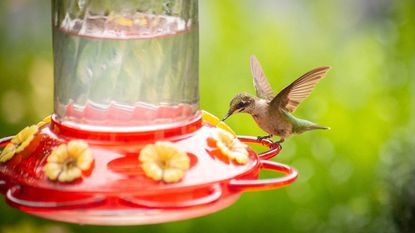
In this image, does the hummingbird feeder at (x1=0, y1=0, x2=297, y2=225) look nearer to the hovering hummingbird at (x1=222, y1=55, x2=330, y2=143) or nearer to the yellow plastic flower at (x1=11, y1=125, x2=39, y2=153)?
the yellow plastic flower at (x1=11, y1=125, x2=39, y2=153)

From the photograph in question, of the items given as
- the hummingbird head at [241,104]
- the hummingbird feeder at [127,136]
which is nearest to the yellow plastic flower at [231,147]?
the hummingbird feeder at [127,136]

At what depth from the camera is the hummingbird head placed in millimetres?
3385

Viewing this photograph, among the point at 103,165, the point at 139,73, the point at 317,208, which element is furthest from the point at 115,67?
the point at 317,208

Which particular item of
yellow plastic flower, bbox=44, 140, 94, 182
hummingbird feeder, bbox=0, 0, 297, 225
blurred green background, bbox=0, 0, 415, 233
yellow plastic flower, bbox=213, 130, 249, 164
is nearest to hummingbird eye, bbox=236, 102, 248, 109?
hummingbird feeder, bbox=0, 0, 297, 225

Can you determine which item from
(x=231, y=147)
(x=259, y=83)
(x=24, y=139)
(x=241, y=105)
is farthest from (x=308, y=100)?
(x=24, y=139)

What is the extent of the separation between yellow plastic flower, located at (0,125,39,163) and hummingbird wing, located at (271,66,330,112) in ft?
3.15

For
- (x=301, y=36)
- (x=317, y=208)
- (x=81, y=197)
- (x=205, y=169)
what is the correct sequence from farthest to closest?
(x=301, y=36) → (x=317, y=208) → (x=205, y=169) → (x=81, y=197)

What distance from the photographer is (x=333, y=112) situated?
6.41m

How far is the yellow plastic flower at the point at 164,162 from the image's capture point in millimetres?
2561

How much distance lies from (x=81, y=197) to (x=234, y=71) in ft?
13.0

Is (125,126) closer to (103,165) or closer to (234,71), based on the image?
(103,165)

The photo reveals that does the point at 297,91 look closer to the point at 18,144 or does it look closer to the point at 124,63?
the point at 124,63

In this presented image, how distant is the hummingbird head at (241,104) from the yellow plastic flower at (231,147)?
0.39 meters

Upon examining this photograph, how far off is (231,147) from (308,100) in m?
3.54
